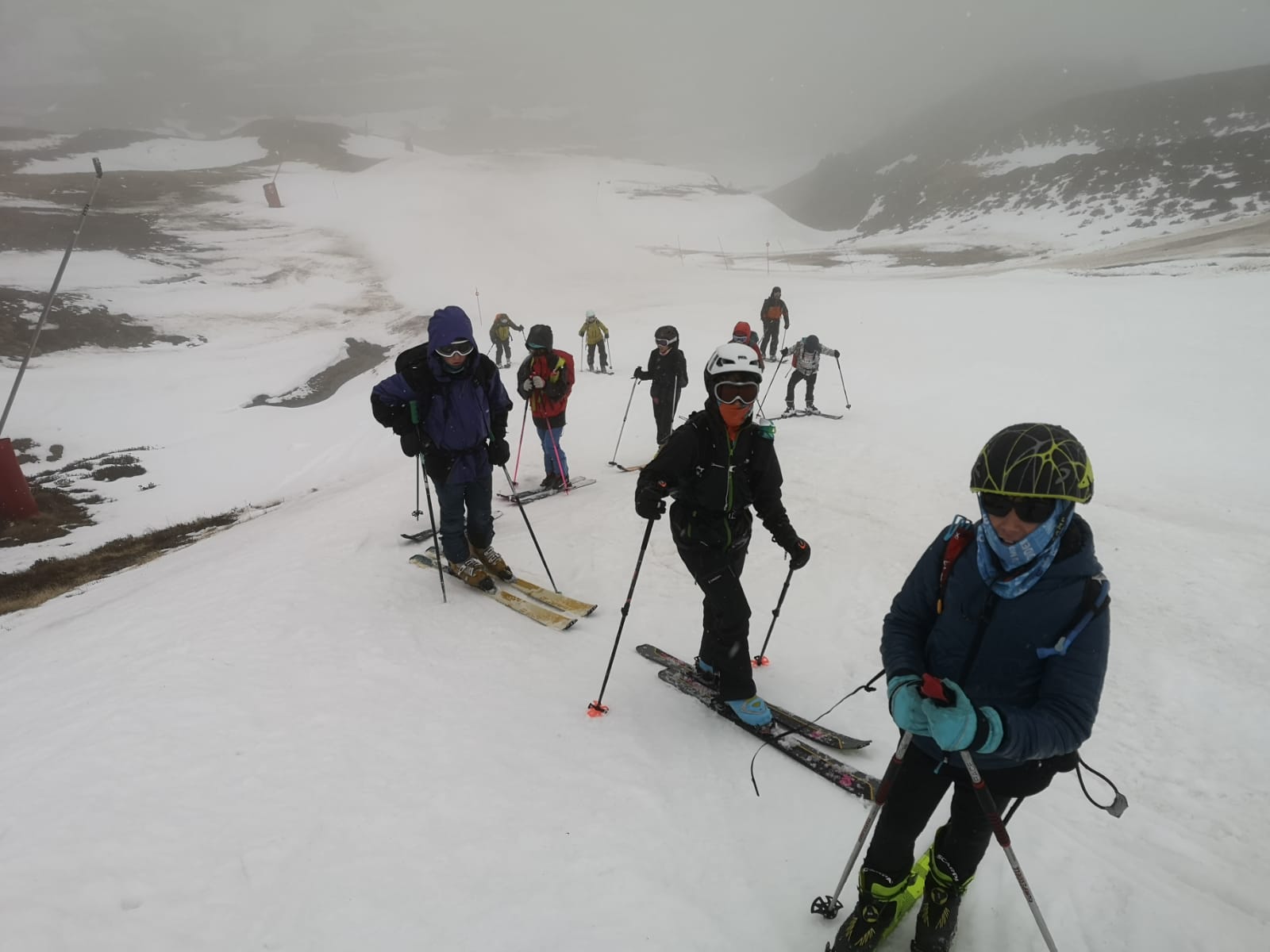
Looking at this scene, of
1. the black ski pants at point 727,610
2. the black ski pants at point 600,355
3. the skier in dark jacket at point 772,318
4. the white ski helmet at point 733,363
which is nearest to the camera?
the white ski helmet at point 733,363

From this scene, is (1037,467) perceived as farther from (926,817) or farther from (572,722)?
(572,722)

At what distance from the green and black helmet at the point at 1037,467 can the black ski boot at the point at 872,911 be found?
6.05 ft

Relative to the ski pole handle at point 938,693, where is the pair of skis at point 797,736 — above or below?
below

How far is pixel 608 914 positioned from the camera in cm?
308

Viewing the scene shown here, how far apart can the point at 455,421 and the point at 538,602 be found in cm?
214

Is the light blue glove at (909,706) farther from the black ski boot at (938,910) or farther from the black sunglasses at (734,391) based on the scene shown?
the black sunglasses at (734,391)

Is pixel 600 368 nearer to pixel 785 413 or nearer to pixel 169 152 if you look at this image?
pixel 785 413

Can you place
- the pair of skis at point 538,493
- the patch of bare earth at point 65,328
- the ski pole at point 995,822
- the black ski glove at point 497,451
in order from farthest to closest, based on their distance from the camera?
the patch of bare earth at point 65,328, the pair of skis at point 538,493, the black ski glove at point 497,451, the ski pole at point 995,822

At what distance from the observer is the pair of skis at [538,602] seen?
20.2ft

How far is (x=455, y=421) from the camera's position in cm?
600

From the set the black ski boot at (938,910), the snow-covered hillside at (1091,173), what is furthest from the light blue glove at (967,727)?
the snow-covered hillside at (1091,173)

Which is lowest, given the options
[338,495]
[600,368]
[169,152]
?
[338,495]

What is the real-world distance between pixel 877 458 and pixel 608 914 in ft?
31.3

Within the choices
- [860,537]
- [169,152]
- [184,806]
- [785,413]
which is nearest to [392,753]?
[184,806]
